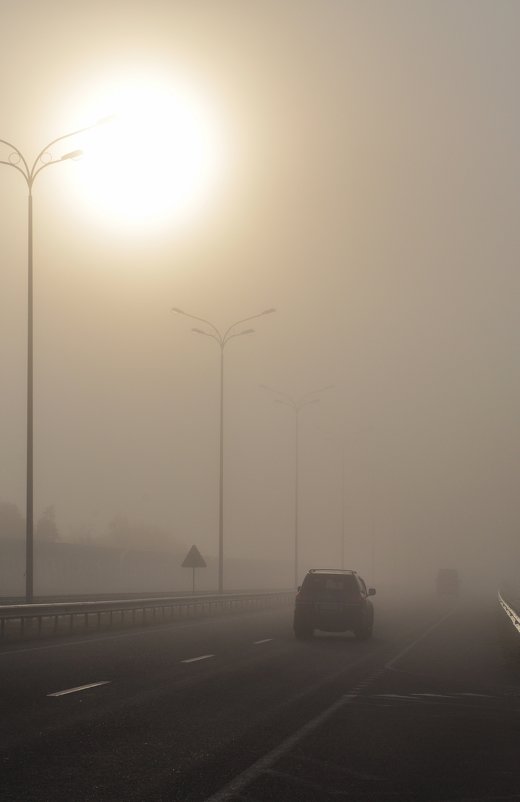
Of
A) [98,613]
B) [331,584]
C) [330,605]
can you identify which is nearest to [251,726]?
[330,605]

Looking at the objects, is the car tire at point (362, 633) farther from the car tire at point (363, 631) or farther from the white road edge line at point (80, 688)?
the white road edge line at point (80, 688)

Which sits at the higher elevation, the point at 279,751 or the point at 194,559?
the point at 279,751

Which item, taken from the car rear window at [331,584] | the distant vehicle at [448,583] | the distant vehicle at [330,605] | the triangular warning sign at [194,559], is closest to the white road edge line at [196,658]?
the distant vehicle at [330,605]

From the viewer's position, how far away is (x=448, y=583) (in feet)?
323

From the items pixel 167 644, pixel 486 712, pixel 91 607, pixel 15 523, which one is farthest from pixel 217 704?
pixel 15 523

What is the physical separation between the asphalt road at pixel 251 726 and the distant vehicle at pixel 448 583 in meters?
75.9

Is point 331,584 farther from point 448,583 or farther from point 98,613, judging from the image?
point 448,583

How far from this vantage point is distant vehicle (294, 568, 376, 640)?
28.6 metres

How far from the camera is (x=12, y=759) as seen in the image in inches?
372

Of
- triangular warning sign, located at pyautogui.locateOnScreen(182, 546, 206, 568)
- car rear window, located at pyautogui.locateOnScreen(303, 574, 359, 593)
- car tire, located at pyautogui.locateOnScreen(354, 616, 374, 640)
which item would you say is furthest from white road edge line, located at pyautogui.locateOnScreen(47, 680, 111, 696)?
triangular warning sign, located at pyautogui.locateOnScreen(182, 546, 206, 568)

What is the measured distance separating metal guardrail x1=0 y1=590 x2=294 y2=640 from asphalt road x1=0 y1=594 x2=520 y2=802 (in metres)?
4.94

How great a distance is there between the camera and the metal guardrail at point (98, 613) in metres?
28.1

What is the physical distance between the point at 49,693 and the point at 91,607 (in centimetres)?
1927

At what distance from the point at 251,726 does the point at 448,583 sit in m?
88.5
